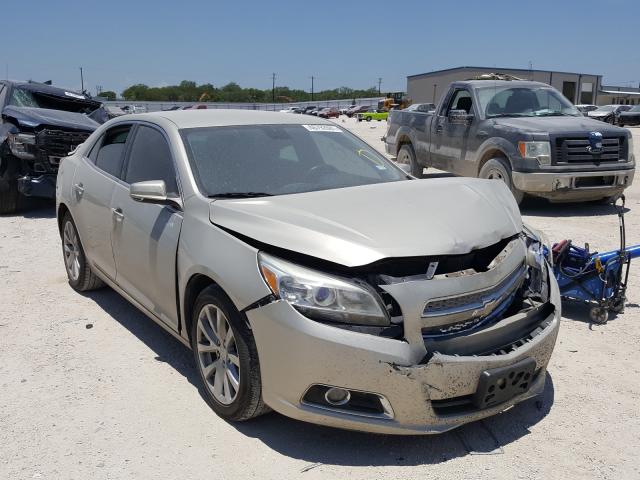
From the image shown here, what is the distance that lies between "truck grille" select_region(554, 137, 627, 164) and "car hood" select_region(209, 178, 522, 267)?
555 centimetres

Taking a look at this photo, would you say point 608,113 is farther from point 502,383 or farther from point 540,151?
point 502,383

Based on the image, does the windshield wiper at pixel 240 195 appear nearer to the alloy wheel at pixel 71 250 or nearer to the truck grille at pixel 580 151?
the alloy wheel at pixel 71 250

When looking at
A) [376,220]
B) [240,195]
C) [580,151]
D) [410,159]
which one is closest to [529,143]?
[580,151]

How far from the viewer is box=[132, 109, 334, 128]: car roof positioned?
14.3ft

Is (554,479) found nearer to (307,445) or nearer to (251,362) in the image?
(307,445)

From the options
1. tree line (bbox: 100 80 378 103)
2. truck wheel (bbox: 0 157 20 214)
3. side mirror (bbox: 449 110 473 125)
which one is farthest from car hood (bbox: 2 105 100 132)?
tree line (bbox: 100 80 378 103)

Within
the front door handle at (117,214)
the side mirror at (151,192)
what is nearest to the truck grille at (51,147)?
the front door handle at (117,214)

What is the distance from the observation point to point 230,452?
317 centimetres

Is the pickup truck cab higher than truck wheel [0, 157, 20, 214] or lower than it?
higher

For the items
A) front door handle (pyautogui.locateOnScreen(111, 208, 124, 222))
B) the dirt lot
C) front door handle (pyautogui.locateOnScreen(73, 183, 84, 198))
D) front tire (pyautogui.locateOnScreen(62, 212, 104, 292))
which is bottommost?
the dirt lot

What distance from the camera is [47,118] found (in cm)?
944

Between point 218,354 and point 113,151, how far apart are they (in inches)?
89.9

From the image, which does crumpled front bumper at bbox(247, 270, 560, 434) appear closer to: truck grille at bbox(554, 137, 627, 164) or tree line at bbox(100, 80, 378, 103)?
truck grille at bbox(554, 137, 627, 164)

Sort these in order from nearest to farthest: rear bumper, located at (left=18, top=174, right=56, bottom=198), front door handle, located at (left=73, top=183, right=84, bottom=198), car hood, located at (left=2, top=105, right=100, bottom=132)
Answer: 1. front door handle, located at (left=73, top=183, right=84, bottom=198)
2. rear bumper, located at (left=18, top=174, right=56, bottom=198)
3. car hood, located at (left=2, top=105, right=100, bottom=132)
